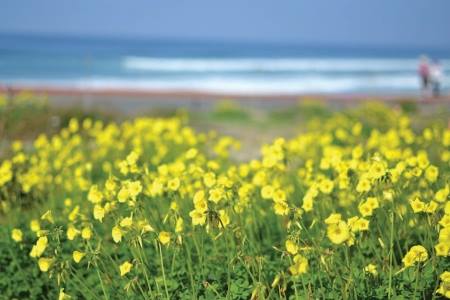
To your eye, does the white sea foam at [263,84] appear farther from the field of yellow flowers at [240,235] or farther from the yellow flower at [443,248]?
the yellow flower at [443,248]

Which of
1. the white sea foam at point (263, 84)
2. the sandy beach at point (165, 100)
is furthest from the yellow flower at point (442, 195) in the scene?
the white sea foam at point (263, 84)

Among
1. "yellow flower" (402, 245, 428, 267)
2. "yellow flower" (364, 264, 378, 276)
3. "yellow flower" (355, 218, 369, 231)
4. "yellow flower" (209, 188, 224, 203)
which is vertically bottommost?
"yellow flower" (364, 264, 378, 276)

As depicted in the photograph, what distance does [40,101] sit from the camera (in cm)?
906

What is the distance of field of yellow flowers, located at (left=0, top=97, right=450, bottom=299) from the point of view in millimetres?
2846

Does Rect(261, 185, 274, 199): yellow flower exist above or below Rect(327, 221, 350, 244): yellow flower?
below

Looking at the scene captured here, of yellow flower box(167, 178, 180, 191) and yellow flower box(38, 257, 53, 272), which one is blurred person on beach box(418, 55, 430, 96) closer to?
yellow flower box(167, 178, 180, 191)

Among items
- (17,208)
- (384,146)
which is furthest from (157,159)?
(384,146)

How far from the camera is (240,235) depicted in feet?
9.93

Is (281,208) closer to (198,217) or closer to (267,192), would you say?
(198,217)

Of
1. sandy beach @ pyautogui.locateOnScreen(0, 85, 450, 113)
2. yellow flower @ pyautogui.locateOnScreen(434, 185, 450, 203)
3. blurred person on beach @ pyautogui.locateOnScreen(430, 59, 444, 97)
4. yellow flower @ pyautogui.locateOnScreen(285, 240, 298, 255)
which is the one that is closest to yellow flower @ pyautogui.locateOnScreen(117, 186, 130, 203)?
yellow flower @ pyautogui.locateOnScreen(285, 240, 298, 255)

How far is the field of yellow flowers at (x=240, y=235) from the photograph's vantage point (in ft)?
9.34

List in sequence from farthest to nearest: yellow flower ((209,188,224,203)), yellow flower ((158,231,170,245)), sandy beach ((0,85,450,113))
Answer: sandy beach ((0,85,450,113))
yellow flower ((209,188,224,203))
yellow flower ((158,231,170,245))

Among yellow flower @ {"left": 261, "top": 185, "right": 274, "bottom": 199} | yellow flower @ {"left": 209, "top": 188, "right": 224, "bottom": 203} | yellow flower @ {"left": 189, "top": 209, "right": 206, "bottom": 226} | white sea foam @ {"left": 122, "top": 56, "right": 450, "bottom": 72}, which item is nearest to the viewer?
yellow flower @ {"left": 189, "top": 209, "right": 206, "bottom": 226}

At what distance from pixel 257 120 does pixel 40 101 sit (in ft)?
20.7
